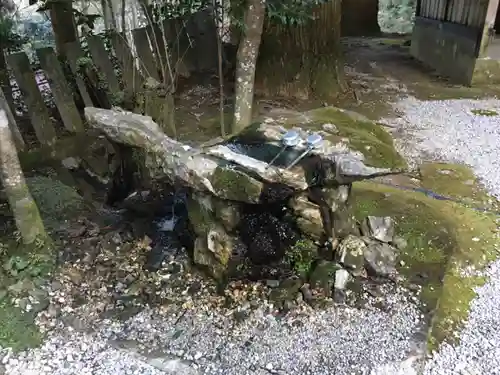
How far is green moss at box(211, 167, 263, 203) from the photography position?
250cm

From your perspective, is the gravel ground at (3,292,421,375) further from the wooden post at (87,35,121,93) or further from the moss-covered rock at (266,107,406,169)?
the wooden post at (87,35,121,93)

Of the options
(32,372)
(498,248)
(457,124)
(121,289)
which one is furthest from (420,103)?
(32,372)

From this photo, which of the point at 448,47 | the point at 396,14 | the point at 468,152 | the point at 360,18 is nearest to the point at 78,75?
the point at 468,152

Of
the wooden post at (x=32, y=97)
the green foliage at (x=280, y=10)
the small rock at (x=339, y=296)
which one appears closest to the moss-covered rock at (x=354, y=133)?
the small rock at (x=339, y=296)

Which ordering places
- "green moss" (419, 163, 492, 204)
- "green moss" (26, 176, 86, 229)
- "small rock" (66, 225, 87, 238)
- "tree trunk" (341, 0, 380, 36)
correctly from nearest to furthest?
"small rock" (66, 225, 87, 238) → "green moss" (26, 176, 86, 229) → "green moss" (419, 163, 492, 204) → "tree trunk" (341, 0, 380, 36)

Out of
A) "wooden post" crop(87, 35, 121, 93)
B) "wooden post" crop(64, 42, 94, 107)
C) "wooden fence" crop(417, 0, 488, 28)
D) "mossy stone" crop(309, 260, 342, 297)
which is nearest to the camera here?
"mossy stone" crop(309, 260, 342, 297)

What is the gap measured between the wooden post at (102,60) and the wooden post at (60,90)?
36cm

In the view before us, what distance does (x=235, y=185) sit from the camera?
2.51m

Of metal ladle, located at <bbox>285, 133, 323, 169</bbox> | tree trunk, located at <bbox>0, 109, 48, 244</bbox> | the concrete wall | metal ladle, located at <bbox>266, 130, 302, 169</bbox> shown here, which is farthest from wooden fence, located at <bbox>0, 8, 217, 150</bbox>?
the concrete wall

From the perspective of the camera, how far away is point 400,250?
9.62 ft

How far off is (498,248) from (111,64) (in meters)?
3.59

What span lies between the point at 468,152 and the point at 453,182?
786mm

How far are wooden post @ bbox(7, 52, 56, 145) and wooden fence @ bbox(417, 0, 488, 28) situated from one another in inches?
224

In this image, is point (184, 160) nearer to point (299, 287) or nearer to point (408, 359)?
point (299, 287)
